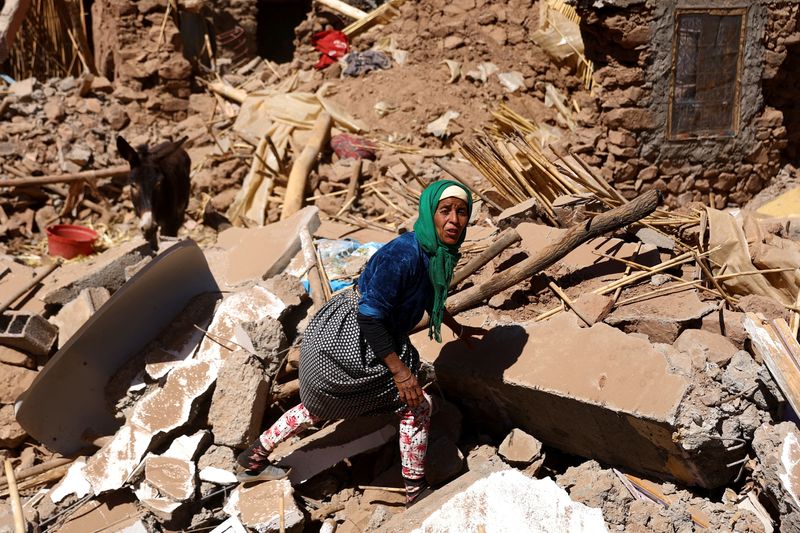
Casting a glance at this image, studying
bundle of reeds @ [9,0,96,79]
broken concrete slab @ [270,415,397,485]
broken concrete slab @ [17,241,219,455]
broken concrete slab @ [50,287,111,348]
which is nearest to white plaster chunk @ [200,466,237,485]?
broken concrete slab @ [270,415,397,485]

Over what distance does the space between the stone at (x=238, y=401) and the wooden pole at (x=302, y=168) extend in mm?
4221

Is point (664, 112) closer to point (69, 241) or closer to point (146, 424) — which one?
point (146, 424)

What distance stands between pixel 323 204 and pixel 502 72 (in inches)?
145

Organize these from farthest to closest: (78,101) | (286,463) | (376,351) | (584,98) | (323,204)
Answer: (78,101), (584,98), (323,204), (286,463), (376,351)

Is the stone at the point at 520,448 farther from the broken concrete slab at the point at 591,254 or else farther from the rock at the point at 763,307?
the rock at the point at 763,307

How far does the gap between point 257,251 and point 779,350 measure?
359 centimetres

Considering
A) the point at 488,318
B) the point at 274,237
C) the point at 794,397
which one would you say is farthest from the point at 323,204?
the point at 794,397

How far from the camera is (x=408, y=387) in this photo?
3252 mm

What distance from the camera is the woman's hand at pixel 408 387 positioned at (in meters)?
3.24

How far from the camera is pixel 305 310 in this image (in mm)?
4746

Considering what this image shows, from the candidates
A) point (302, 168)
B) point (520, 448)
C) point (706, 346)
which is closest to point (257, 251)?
point (520, 448)

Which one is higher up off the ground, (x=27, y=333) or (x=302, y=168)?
(x=27, y=333)

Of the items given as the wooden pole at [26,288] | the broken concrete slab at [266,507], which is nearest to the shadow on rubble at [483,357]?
the broken concrete slab at [266,507]

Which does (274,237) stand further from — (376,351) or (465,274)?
(376,351)
